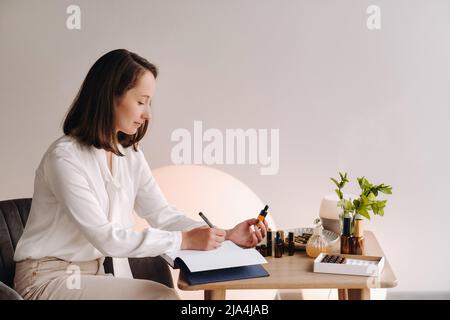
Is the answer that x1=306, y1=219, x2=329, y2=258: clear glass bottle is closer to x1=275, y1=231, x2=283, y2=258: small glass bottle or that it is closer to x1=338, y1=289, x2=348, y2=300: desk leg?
x1=275, y1=231, x2=283, y2=258: small glass bottle

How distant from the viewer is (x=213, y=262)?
1463mm

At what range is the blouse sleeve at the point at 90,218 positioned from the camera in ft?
4.84

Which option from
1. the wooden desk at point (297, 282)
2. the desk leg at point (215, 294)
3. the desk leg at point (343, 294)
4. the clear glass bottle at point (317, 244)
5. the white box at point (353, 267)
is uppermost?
the clear glass bottle at point (317, 244)

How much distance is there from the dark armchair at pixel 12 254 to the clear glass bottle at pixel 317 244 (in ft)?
2.03

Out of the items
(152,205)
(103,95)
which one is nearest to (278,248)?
(152,205)

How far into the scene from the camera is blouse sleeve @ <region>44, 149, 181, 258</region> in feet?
4.84

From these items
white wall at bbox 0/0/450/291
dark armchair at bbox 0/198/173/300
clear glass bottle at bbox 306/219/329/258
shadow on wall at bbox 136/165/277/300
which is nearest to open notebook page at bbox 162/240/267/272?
clear glass bottle at bbox 306/219/329/258

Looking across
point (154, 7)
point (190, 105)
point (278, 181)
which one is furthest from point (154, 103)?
point (278, 181)

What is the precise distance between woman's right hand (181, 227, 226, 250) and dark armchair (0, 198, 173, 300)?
0.50 metres

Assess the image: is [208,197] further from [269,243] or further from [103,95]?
[103,95]

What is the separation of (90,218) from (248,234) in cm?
53

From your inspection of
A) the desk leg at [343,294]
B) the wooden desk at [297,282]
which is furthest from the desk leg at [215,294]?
the desk leg at [343,294]

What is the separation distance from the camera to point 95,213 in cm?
149

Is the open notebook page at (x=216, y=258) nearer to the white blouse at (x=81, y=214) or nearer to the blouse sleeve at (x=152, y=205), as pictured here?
the white blouse at (x=81, y=214)
